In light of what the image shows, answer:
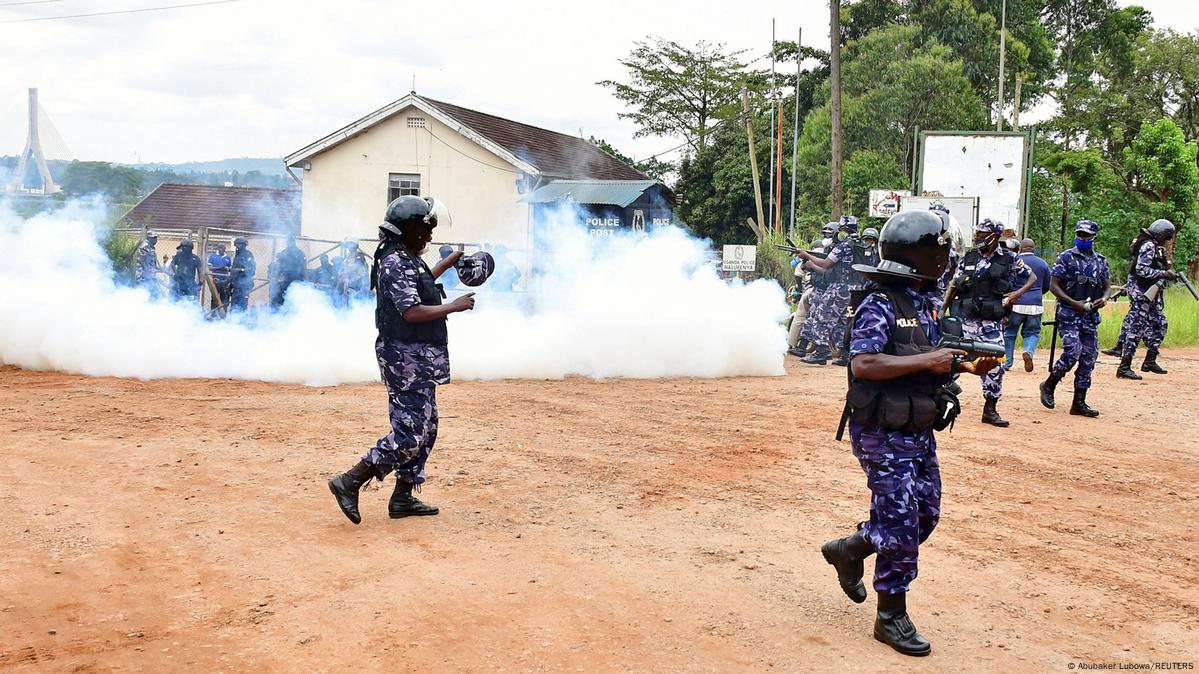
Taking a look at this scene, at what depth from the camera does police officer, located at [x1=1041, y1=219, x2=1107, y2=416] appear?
1012 cm

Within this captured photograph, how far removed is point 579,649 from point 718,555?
1.55 meters

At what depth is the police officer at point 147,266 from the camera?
16.2 metres

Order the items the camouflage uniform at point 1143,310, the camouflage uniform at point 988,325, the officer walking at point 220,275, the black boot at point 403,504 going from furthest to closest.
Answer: the officer walking at point 220,275 → the camouflage uniform at point 1143,310 → the camouflage uniform at point 988,325 → the black boot at point 403,504

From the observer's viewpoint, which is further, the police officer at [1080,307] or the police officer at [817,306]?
the police officer at [817,306]

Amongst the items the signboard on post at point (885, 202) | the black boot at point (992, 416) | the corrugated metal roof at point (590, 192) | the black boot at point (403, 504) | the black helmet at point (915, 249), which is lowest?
the black boot at point (403, 504)

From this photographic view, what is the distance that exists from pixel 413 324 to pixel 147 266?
40.6 feet

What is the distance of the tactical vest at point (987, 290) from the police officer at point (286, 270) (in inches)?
483

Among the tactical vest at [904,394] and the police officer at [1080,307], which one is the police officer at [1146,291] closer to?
the police officer at [1080,307]

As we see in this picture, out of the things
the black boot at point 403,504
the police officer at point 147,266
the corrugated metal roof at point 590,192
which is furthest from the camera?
the corrugated metal roof at point 590,192

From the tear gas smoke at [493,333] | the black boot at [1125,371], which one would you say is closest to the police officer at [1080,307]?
the black boot at [1125,371]

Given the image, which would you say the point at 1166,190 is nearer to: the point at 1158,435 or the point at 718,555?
the point at 1158,435

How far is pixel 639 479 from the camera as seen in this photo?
7359 millimetres


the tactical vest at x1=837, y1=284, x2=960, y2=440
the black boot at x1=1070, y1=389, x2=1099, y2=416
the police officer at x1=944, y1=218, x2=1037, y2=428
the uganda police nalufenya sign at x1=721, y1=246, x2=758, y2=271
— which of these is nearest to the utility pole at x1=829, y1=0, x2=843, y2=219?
the uganda police nalufenya sign at x1=721, y1=246, x2=758, y2=271

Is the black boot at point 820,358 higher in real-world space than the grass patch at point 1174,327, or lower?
lower
